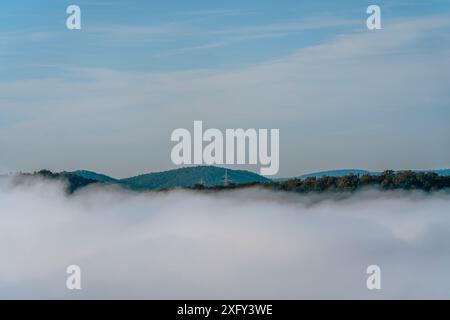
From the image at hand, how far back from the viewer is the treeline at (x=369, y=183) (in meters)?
8.80

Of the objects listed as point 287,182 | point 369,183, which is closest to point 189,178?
point 287,182

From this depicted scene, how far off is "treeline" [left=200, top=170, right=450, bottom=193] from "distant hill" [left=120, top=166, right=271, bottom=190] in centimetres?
12

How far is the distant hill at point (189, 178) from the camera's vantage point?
855 centimetres

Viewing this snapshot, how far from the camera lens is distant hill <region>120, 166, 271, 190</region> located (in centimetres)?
855

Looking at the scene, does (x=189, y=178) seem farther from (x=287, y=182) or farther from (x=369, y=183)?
(x=369, y=183)

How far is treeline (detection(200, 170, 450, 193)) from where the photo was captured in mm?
8805

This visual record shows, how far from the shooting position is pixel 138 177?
8.60m

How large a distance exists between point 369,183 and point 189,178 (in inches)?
68.2

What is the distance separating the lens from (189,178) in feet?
28.6

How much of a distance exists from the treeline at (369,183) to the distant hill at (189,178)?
117 millimetres
